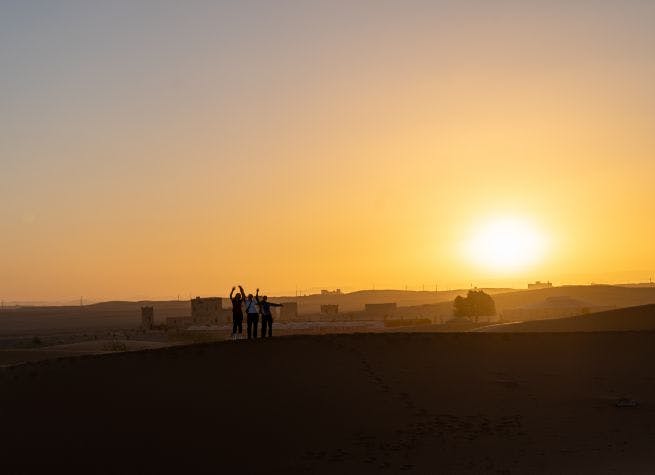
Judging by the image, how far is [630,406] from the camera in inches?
703

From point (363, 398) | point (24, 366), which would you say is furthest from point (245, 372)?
point (24, 366)

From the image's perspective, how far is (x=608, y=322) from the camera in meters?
31.4

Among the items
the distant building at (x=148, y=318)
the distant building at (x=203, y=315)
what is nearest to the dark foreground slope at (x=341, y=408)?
the distant building at (x=203, y=315)

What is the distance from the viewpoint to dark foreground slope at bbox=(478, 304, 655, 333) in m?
30.1

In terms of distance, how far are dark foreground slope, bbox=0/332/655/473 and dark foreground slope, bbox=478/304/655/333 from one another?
309 inches

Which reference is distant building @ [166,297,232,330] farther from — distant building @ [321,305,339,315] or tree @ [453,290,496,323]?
distant building @ [321,305,339,315]

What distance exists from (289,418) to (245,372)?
276cm

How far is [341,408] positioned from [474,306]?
57.7 meters

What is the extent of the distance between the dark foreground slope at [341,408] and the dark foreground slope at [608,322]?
7839 millimetres

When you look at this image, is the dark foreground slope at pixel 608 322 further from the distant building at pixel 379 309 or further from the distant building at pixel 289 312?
the distant building at pixel 379 309

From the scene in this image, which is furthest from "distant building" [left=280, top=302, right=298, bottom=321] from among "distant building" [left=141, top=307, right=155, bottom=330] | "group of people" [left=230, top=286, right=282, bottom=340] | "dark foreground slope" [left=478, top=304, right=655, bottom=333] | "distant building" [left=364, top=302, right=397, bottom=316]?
"group of people" [left=230, top=286, right=282, bottom=340]

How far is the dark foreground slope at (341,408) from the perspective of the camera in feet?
48.5

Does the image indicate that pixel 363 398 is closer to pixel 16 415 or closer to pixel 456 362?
pixel 456 362

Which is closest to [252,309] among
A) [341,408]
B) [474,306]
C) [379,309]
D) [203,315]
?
[341,408]
